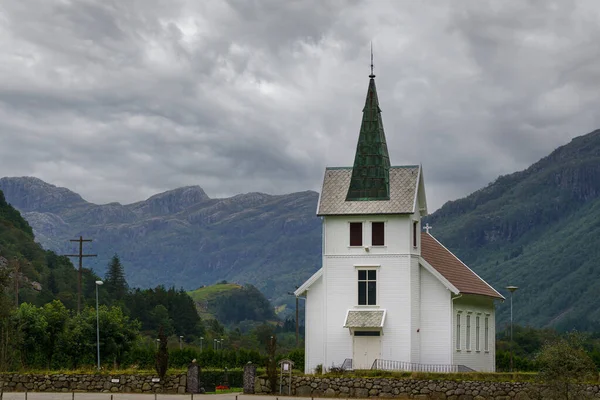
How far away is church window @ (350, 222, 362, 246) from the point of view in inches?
2381

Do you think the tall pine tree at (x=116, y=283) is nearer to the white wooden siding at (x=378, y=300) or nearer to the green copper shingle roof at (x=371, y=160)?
the green copper shingle roof at (x=371, y=160)

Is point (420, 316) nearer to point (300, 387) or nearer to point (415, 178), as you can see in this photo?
point (415, 178)

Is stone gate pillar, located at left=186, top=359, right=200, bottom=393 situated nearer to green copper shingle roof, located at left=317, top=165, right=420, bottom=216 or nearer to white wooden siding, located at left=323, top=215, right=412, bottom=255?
white wooden siding, located at left=323, top=215, right=412, bottom=255

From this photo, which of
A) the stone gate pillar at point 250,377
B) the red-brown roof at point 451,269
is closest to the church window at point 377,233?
the red-brown roof at point 451,269

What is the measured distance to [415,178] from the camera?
61625 mm

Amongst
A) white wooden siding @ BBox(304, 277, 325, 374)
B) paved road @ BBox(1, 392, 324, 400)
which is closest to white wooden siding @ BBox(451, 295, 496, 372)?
white wooden siding @ BBox(304, 277, 325, 374)

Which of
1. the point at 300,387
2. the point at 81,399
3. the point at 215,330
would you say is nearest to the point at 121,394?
the point at 81,399

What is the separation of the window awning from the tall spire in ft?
21.6

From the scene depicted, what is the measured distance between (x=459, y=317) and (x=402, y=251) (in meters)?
6.33

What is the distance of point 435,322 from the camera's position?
60.7m

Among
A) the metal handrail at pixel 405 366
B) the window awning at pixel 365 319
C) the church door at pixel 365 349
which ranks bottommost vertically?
the metal handrail at pixel 405 366

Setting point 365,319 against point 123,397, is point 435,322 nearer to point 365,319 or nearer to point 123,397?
point 365,319

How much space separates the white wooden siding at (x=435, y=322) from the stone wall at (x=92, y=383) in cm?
1532

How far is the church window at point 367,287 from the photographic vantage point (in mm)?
59812
